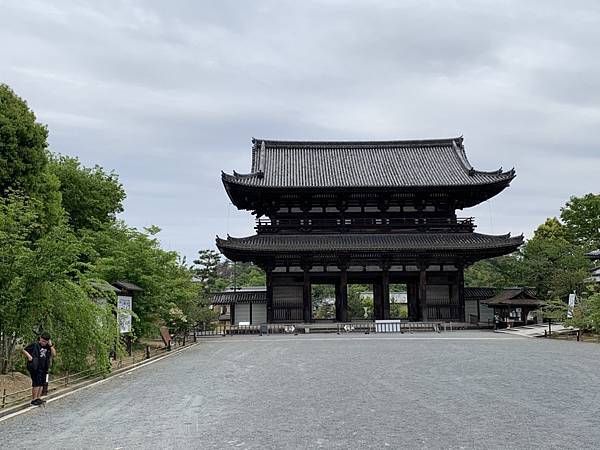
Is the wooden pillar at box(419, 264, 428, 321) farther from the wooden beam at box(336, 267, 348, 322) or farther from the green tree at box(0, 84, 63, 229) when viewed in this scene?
the green tree at box(0, 84, 63, 229)

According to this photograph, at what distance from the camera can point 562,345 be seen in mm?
23203

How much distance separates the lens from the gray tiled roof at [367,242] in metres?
34.6

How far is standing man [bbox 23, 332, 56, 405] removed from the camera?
1098 cm

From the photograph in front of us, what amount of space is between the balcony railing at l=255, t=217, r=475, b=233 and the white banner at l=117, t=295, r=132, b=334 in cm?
1845

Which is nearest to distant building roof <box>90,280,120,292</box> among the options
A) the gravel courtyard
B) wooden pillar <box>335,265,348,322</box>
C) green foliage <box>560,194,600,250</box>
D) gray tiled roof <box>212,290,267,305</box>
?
the gravel courtyard

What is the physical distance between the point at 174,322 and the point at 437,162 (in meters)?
23.6

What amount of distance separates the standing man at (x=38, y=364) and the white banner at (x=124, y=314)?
5455 millimetres

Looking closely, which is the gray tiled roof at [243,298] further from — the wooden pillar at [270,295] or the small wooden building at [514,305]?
the small wooden building at [514,305]

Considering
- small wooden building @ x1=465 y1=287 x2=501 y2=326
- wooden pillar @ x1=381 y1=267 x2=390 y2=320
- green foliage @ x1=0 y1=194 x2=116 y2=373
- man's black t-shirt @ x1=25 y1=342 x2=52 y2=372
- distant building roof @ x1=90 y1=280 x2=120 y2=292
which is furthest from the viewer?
small wooden building @ x1=465 y1=287 x2=501 y2=326

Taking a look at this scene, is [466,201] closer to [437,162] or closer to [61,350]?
[437,162]

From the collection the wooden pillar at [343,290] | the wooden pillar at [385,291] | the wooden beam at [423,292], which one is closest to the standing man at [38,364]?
the wooden pillar at [343,290]

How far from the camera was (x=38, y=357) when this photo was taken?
1126 centimetres

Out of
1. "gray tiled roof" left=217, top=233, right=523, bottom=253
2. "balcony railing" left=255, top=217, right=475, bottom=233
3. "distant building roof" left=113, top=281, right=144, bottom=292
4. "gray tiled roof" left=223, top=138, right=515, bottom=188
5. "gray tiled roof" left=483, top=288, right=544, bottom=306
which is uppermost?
"gray tiled roof" left=223, top=138, right=515, bottom=188

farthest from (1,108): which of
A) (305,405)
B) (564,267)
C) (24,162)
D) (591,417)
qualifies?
(564,267)
